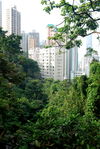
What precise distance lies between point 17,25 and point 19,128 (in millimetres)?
37830

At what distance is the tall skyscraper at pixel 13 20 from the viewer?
1492 inches

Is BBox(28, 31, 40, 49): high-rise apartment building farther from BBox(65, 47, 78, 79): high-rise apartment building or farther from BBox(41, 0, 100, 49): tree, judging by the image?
BBox(41, 0, 100, 49): tree

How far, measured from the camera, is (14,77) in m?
3.68

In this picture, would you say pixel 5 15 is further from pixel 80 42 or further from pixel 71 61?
pixel 80 42

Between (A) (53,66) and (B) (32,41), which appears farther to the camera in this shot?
(B) (32,41)

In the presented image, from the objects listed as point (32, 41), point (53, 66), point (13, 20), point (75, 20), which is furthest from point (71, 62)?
point (75, 20)

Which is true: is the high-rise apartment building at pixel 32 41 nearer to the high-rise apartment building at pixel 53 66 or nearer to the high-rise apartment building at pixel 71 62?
the high-rise apartment building at pixel 53 66

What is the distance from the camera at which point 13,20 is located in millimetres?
38562

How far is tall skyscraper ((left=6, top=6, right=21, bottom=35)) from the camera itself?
124 feet

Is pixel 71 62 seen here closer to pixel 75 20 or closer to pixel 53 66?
pixel 53 66

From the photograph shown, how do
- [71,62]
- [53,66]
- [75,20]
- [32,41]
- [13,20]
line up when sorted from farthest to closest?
[32,41], [71,62], [53,66], [13,20], [75,20]

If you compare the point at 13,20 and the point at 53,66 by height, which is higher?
the point at 13,20

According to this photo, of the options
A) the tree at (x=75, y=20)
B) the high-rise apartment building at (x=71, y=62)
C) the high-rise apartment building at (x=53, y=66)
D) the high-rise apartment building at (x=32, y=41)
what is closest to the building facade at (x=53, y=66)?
the high-rise apartment building at (x=53, y=66)

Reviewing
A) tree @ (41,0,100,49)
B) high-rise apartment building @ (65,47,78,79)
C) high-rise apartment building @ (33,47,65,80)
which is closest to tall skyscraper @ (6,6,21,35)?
high-rise apartment building @ (33,47,65,80)
